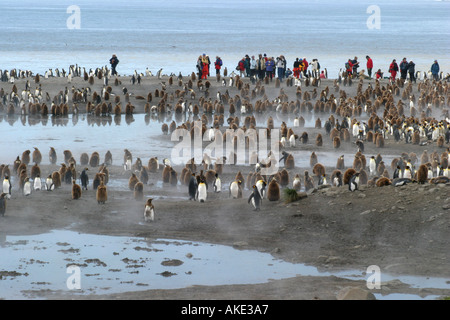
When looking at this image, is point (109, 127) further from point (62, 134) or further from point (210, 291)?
point (210, 291)

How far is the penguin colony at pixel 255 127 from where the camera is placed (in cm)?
1529

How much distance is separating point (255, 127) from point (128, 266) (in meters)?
13.5

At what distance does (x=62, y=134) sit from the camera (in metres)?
23.1

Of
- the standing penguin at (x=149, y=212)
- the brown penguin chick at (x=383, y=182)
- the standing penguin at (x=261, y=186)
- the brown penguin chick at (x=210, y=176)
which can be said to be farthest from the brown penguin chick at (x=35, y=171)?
the brown penguin chick at (x=383, y=182)

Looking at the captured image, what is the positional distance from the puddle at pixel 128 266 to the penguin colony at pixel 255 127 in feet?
5.25

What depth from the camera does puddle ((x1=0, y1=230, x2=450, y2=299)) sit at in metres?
9.85

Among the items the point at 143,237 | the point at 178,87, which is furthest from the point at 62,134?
the point at 143,237

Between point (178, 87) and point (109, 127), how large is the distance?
699 centimetres

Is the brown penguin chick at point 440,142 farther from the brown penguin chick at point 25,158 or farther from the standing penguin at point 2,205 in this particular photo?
the standing penguin at point 2,205

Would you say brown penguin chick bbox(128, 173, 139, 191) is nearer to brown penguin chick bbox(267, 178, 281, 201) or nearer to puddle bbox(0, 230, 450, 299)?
brown penguin chick bbox(267, 178, 281, 201)

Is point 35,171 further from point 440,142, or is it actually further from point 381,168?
point 440,142

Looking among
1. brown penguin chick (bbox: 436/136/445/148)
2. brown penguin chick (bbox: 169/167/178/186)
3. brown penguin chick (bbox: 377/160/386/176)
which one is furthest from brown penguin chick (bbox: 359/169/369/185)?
brown penguin chick (bbox: 436/136/445/148)

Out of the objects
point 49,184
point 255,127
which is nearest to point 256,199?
point 49,184

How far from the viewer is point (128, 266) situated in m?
10.7
